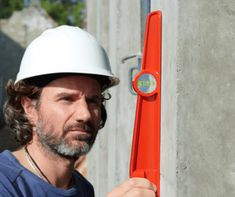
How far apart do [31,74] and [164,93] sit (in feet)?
2.13

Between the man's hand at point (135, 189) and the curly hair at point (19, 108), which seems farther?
the curly hair at point (19, 108)

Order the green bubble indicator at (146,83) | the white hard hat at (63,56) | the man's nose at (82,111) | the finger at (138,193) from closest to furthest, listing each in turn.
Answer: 1. the finger at (138,193)
2. the green bubble indicator at (146,83)
3. the man's nose at (82,111)
4. the white hard hat at (63,56)

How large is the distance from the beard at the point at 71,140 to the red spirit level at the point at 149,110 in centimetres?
30

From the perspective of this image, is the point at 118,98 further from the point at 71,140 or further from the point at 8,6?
the point at 8,6

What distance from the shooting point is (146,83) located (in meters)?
1.90

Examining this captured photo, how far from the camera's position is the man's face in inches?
82.2

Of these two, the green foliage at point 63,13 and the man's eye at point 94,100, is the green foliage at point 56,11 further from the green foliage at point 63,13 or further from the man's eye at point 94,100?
the man's eye at point 94,100

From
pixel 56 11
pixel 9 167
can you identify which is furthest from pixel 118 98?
pixel 56 11

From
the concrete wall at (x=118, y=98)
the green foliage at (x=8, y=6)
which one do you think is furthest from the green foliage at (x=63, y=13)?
the concrete wall at (x=118, y=98)

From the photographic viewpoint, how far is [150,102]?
76.2 inches

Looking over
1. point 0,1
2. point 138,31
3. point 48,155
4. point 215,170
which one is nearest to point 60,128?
point 48,155

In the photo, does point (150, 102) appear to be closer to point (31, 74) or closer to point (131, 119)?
point (31, 74)

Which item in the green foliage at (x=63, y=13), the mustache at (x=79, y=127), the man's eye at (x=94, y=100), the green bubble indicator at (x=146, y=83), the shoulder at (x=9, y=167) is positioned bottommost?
the shoulder at (x=9, y=167)

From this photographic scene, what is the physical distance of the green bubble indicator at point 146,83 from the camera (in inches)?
74.0
